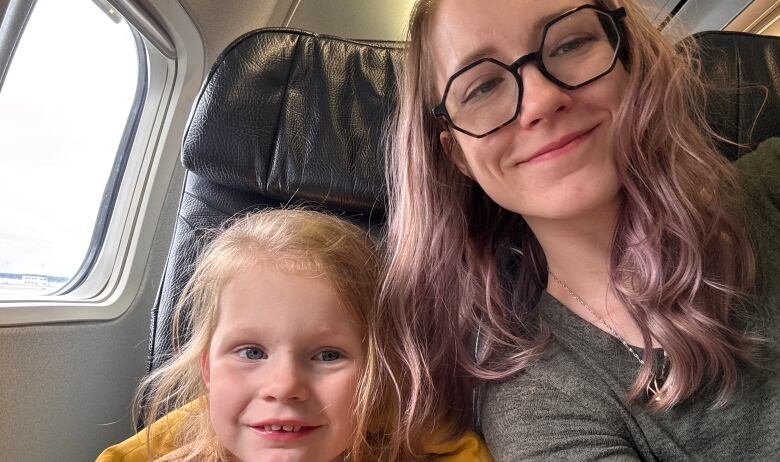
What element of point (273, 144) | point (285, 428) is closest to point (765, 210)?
point (285, 428)

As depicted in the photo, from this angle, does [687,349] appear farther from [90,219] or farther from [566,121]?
[90,219]

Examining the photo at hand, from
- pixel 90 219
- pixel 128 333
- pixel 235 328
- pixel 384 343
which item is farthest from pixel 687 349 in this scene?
pixel 90 219

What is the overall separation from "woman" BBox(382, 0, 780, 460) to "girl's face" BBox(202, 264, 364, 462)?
0.15 metres

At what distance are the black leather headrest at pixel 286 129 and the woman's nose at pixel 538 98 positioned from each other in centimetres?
54

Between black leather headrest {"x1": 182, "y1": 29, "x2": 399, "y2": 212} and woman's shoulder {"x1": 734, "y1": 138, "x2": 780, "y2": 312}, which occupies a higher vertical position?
black leather headrest {"x1": 182, "y1": 29, "x2": 399, "y2": 212}

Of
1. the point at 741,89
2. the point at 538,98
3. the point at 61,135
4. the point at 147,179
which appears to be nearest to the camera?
the point at 538,98

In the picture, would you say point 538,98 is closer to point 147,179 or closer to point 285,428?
point 285,428

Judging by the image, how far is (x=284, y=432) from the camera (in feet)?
3.22

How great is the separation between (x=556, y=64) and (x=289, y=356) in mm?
666

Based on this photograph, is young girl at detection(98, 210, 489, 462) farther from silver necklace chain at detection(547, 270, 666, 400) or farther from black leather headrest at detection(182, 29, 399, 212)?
silver necklace chain at detection(547, 270, 666, 400)

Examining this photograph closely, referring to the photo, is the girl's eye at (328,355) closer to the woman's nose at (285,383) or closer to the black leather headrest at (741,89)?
the woman's nose at (285,383)

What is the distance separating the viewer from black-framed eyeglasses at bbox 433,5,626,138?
3.06 feet

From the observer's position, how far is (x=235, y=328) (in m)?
1.03

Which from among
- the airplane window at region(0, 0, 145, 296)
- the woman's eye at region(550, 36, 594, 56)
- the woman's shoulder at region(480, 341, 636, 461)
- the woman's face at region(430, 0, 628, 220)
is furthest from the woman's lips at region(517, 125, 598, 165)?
the airplane window at region(0, 0, 145, 296)
